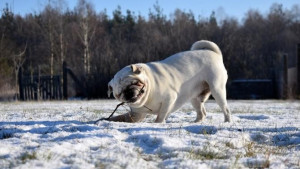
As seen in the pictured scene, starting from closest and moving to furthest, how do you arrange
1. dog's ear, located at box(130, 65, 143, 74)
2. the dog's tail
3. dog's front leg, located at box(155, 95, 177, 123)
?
dog's ear, located at box(130, 65, 143, 74), dog's front leg, located at box(155, 95, 177, 123), the dog's tail

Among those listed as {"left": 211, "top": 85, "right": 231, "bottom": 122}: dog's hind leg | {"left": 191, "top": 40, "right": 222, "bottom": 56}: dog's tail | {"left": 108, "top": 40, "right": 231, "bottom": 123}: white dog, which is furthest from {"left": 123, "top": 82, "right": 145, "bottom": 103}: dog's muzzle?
{"left": 191, "top": 40, "right": 222, "bottom": 56}: dog's tail

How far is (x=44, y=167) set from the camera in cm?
293

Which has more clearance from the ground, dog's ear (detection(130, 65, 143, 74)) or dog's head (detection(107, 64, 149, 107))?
dog's ear (detection(130, 65, 143, 74))

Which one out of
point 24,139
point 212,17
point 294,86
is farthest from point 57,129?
point 212,17

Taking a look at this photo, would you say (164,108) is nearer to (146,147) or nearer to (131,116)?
(131,116)

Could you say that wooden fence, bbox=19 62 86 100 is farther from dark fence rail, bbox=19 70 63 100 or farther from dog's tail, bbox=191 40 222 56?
dog's tail, bbox=191 40 222 56

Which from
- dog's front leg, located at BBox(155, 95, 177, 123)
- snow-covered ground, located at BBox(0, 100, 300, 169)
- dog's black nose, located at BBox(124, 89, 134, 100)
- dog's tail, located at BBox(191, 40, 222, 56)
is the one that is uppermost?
dog's tail, located at BBox(191, 40, 222, 56)

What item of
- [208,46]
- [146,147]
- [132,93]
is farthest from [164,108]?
[146,147]

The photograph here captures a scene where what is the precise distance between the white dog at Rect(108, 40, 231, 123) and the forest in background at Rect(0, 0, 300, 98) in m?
8.52

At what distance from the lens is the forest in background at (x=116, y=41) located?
2520 cm

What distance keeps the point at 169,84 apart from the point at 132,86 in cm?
84

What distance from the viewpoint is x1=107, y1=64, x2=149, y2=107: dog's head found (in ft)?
17.8

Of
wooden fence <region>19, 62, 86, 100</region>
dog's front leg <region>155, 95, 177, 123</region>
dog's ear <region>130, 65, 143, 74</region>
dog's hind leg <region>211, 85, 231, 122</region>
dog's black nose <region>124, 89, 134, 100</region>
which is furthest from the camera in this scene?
wooden fence <region>19, 62, 86, 100</region>

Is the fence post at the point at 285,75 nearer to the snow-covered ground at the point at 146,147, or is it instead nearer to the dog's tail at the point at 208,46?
the dog's tail at the point at 208,46
